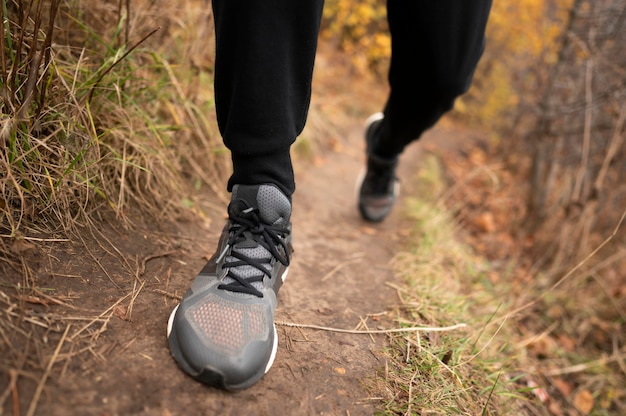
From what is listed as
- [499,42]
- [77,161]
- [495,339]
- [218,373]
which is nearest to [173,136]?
[77,161]

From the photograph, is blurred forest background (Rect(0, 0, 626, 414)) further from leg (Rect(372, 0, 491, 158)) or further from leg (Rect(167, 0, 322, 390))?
leg (Rect(372, 0, 491, 158))

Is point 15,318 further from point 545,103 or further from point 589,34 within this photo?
point 545,103

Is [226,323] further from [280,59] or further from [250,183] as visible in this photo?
[280,59]

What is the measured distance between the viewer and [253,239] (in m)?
1.11

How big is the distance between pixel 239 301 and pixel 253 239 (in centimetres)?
17

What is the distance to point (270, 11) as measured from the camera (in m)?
0.90

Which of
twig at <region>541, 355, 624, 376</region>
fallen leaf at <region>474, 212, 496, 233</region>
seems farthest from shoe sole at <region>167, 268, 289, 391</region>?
fallen leaf at <region>474, 212, 496, 233</region>

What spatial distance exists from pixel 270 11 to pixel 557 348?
212 centimetres

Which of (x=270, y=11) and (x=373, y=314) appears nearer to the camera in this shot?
(x=270, y=11)

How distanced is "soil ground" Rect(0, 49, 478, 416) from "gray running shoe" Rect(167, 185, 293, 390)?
0.05 meters

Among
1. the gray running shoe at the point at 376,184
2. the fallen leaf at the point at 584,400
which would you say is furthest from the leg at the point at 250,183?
the fallen leaf at the point at 584,400

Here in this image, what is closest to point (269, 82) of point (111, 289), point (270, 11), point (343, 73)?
point (270, 11)

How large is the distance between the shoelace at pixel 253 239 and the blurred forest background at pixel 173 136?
0.41m

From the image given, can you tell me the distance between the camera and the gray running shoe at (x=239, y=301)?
0.90m
